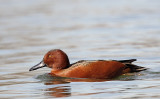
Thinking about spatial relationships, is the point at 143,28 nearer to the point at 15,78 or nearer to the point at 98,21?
the point at 98,21

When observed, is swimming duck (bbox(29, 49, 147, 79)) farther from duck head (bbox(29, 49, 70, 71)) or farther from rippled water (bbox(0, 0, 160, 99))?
rippled water (bbox(0, 0, 160, 99))

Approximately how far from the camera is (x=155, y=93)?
9.34 m

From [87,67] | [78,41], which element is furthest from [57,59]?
[78,41]

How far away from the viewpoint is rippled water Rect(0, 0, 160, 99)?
10.1m

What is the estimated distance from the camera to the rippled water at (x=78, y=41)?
33.2ft

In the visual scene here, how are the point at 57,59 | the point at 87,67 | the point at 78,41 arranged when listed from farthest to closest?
the point at 78,41, the point at 57,59, the point at 87,67

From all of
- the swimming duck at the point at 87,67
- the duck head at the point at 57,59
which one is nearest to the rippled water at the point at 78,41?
the swimming duck at the point at 87,67

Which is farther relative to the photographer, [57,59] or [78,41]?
[78,41]

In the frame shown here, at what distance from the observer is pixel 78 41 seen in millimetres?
16906

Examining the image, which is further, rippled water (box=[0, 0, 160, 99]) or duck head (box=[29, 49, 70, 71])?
duck head (box=[29, 49, 70, 71])

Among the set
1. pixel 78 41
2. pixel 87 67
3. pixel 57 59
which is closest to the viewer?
pixel 87 67

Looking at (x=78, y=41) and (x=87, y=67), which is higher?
(x=78, y=41)

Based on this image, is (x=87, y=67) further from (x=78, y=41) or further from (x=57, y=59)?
(x=78, y=41)

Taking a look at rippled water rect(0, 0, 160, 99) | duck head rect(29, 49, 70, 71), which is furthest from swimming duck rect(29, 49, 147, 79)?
rippled water rect(0, 0, 160, 99)
